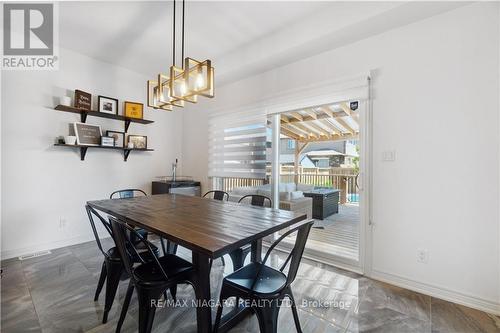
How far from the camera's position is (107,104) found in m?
3.54

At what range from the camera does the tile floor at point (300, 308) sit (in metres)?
1.66

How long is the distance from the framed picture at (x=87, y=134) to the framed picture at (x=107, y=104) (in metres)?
0.29

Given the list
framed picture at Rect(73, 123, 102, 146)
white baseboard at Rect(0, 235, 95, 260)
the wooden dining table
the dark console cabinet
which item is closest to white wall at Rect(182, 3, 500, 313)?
the wooden dining table

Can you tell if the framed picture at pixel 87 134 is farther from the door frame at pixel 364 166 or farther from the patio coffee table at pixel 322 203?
the patio coffee table at pixel 322 203

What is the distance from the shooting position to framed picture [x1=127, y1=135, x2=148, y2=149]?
12.5 ft

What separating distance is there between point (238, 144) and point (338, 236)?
2224mm

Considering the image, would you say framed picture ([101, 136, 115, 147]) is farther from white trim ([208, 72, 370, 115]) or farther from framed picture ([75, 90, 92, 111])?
white trim ([208, 72, 370, 115])

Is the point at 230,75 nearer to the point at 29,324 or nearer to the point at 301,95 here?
the point at 301,95

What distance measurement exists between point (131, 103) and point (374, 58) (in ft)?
11.8

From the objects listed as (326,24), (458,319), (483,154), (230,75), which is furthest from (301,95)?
(458,319)

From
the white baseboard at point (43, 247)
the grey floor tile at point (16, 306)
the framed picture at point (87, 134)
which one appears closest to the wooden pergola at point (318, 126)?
the framed picture at point (87, 134)

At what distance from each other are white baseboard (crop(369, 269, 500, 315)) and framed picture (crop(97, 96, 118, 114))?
4.22 m

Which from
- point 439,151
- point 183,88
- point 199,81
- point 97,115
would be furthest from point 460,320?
point 97,115

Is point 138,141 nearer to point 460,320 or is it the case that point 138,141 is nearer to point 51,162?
point 51,162
